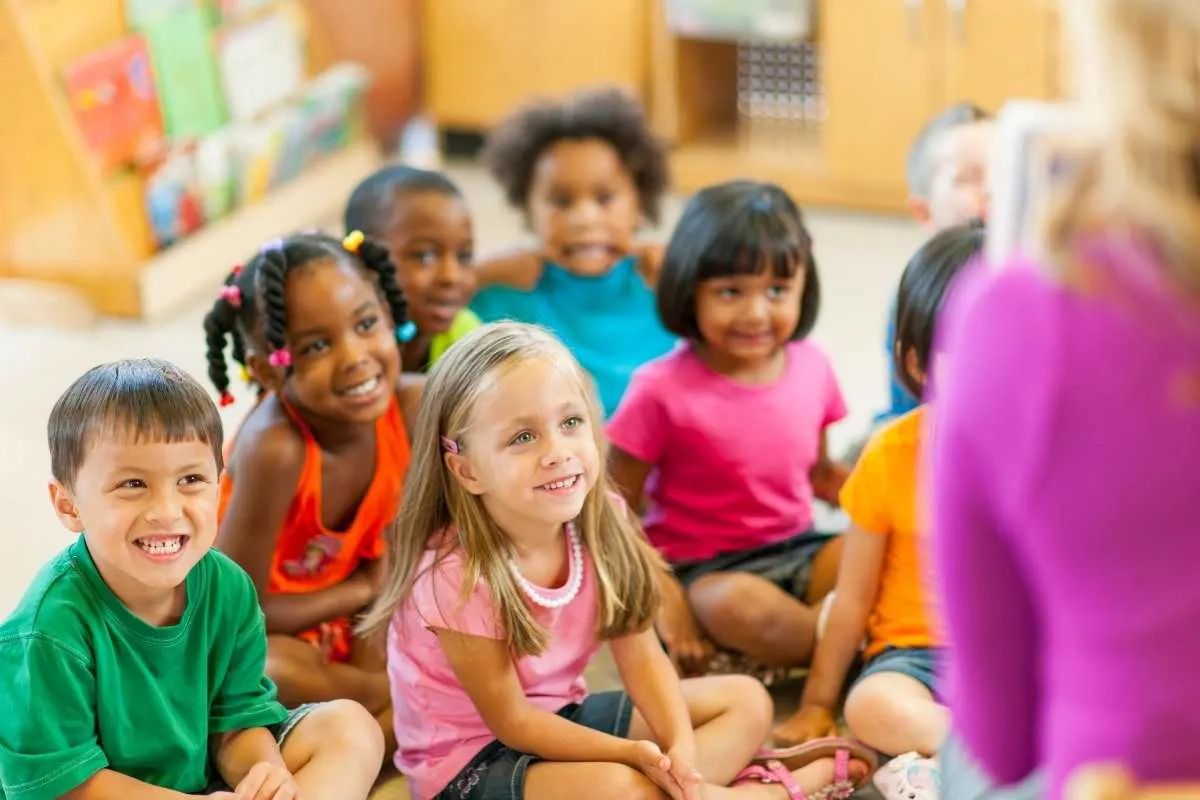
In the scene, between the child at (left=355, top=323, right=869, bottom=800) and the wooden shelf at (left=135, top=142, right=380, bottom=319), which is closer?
the child at (left=355, top=323, right=869, bottom=800)

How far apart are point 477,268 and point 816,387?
0.57 meters

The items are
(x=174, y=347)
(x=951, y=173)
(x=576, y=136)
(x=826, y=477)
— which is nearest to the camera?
(x=826, y=477)

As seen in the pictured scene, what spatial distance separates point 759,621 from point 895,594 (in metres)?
0.19

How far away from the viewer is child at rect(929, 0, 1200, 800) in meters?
0.86

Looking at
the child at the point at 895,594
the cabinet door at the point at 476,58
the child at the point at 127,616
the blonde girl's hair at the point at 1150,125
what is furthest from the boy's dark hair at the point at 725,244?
the cabinet door at the point at 476,58

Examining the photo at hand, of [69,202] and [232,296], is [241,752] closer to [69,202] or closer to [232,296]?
[232,296]

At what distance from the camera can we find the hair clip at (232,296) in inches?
75.3

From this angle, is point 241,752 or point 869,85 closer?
point 241,752

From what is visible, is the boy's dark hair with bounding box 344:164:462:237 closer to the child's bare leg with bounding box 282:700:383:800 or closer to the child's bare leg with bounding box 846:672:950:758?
the child's bare leg with bounding box 282:700:383:800

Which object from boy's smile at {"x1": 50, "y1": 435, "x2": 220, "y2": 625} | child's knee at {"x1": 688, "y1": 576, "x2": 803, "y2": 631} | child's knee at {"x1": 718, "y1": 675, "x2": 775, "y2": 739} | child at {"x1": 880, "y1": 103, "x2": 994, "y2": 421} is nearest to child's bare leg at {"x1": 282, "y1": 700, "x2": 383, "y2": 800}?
boy's smile at {"x1": 50, "y1": 435, "x2": 220, "y2": 625}

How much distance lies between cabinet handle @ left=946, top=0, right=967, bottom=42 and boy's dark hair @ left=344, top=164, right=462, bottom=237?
4.85 feet

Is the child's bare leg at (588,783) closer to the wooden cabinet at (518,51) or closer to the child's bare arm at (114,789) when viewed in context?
the child's bare arm at (114,789)

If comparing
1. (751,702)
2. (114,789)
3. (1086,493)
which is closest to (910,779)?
(751,702)

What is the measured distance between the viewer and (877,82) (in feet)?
11.4
